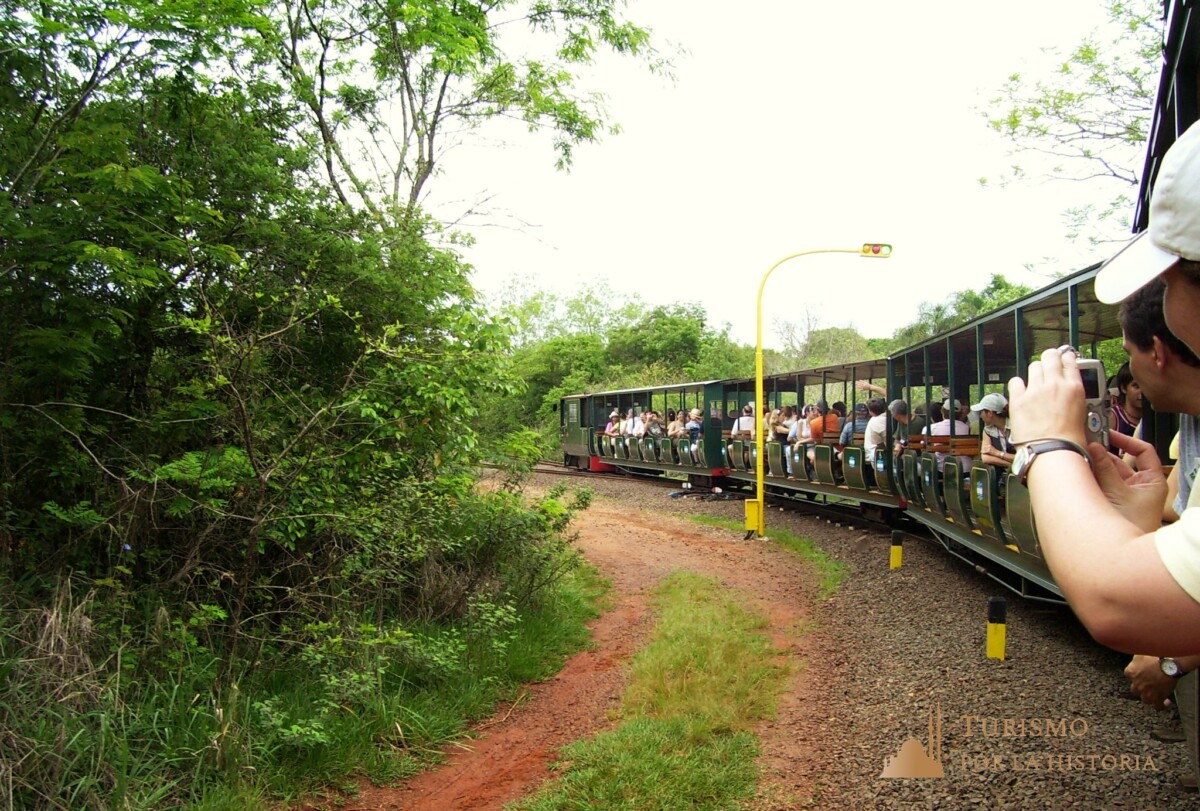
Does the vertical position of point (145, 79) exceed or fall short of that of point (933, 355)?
it exceeds it

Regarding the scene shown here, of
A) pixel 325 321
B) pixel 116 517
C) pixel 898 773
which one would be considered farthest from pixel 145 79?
pixel 898 773

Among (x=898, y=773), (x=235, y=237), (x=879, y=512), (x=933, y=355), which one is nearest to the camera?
(x=898, y=773)

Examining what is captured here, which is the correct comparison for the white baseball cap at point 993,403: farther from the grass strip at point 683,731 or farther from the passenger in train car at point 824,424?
the passenger in train car at point 824,424

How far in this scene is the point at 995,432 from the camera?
667 cm

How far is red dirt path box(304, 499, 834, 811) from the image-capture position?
4281 millimetres

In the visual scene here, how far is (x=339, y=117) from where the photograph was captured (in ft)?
32.3

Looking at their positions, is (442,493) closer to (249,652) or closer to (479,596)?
(479,596)

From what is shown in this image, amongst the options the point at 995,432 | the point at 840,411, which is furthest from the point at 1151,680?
the point at 840,411

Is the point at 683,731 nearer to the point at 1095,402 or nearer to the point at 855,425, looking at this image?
the point at 1095,402

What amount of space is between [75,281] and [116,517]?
132 centimetres

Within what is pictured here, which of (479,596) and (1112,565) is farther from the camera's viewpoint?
(479,596)

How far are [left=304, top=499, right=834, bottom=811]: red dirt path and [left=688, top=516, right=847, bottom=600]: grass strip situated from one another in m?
0.19
